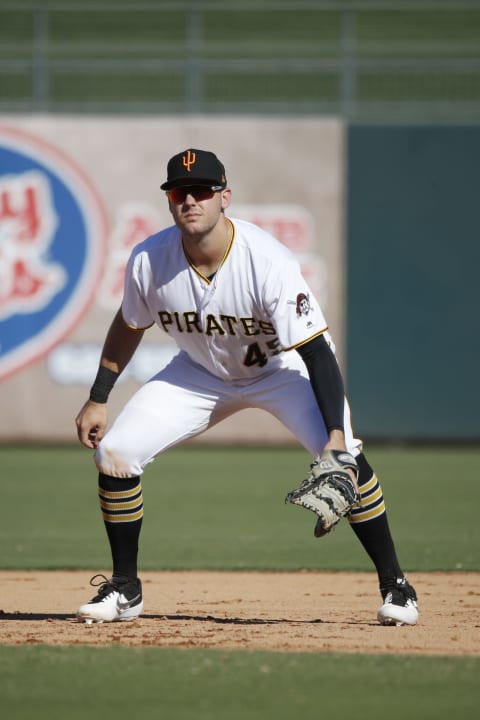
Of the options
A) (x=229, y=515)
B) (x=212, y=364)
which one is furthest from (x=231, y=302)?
(x=229, y=515)

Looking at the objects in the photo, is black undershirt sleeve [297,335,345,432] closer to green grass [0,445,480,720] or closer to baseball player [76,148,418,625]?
baseball player [76,148,418,625]

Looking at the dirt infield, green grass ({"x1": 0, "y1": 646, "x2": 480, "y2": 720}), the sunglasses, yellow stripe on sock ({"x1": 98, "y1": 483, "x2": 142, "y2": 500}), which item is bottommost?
the dirt infield

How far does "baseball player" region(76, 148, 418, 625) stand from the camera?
14.4ft

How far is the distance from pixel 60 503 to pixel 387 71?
24.5ft

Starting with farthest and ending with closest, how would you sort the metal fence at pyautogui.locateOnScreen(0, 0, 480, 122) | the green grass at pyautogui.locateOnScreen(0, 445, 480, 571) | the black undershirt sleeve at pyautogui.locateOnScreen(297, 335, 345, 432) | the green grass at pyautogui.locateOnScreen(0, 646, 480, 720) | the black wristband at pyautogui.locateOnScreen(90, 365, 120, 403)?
the metal fence at pyautogui.locateOnScreen(0, 0, 480, 122) → the green grass at pyautogui.locateOnScreen(0, 445, 480, 571) → the black wristband at pyautogui.locateOnScreen(90, 365, 120, 403) → the black undershirt sleeve at pyautogui.locateOnScreen(297, 335, 345, 432) → the green grass at pyautogui.locateOnScreen(0, 646, 480, 720)

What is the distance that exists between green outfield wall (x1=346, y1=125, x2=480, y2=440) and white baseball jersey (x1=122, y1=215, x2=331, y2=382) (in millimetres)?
8499

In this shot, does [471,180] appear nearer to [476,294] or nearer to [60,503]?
[476,294]

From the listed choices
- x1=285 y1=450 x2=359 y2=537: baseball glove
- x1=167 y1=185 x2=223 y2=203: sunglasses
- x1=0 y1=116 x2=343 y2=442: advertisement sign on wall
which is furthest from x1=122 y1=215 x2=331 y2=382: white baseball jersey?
x1=0 y1=116 x2=343 y2=442: advertisement sign on wall

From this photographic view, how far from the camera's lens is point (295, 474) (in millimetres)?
10398

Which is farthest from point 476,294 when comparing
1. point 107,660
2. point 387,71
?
point 107,660

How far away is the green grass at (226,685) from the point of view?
3.04m

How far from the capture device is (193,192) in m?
4.43

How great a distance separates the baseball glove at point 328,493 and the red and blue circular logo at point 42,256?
930 centimetres

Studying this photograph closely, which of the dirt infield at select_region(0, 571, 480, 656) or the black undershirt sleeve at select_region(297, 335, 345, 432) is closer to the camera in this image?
the dirt infield at select_region(0, 571, 480, 656)
